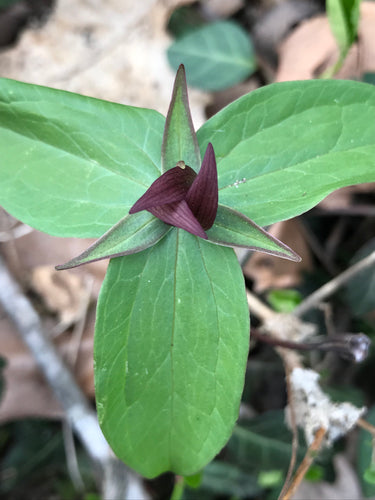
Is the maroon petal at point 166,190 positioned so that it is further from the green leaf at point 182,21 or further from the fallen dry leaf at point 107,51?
the green leaf at point 182,21

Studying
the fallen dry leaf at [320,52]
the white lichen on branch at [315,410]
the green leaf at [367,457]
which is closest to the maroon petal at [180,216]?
the white lichen on branch at [315,410]

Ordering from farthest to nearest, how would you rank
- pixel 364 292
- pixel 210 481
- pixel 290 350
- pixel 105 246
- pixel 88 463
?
pixel 88 463 → pixel 210 481 → pixel 364 292 → pixel 290 350 → pixel 105 246

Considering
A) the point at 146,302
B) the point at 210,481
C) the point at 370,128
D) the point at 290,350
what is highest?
the point at 370,128

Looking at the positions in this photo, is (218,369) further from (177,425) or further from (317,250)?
(317,250)

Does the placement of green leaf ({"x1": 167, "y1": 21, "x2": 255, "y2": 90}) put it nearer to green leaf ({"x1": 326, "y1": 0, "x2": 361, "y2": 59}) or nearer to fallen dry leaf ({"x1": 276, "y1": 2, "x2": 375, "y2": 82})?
fallen dry leaf ({"x1": 276, "y1": 2, "x2": 375, "y2": 82})

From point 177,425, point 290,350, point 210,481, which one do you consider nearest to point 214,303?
point 177,425

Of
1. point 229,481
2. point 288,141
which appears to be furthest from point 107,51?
point 229,481
